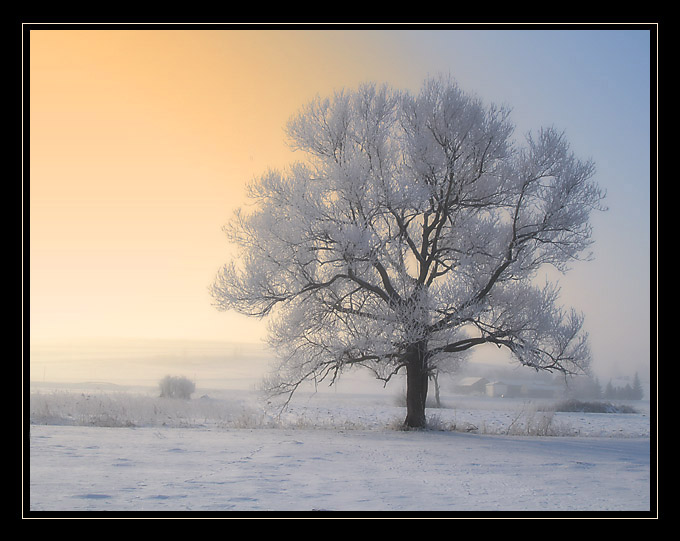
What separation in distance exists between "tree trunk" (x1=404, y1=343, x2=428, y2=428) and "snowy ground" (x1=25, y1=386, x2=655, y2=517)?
50 centimetres

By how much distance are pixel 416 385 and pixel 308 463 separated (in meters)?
5.79

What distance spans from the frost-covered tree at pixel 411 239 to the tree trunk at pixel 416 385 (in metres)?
0.03

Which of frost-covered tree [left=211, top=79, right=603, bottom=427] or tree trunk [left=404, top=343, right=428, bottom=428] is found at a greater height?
frost-covered tree [left=211, top=79, right=603, bottom=427]

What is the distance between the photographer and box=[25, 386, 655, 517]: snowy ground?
621cm

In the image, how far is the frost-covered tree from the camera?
13.1 m

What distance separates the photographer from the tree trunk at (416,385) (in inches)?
540

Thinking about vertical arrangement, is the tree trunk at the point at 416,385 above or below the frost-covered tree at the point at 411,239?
below

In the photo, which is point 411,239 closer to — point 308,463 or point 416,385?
point 416,385

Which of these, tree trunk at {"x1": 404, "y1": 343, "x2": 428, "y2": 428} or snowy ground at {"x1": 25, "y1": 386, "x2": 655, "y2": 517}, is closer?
snowy ground at {"x1": 25, "y1": 386, "x2": 655, "y2": 517}

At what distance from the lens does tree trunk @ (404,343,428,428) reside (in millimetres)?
13719

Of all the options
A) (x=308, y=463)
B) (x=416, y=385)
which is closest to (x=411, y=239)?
(x=416, y=385)

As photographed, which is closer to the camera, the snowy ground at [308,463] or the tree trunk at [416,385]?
the snowy ground at [308,463]

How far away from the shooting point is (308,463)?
8.52 metres

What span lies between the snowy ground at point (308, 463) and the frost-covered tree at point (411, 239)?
2028mm
